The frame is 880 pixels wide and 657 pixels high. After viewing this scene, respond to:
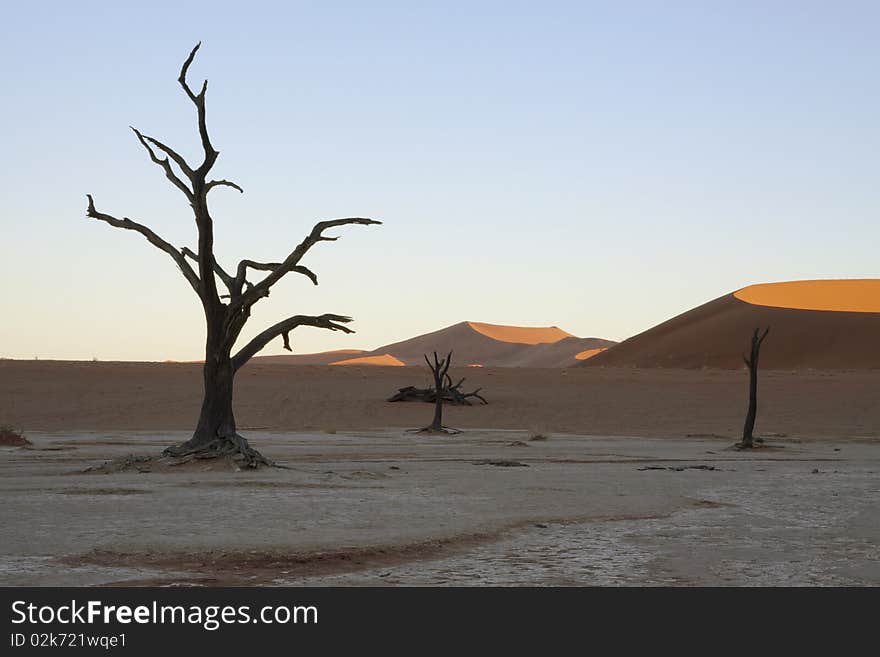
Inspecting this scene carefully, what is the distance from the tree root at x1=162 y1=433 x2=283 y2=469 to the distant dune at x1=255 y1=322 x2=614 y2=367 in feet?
365

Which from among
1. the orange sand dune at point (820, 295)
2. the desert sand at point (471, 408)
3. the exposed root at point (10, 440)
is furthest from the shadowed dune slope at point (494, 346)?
the exposed root at point (10, 440)

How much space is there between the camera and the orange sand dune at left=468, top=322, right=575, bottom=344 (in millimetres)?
164750

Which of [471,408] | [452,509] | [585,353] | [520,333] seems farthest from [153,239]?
[520,333]

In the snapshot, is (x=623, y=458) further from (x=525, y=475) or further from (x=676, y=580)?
(x=676, y=580)

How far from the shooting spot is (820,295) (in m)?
110

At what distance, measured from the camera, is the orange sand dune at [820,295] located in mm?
101562

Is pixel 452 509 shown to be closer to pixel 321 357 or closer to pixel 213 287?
pixel 213 287

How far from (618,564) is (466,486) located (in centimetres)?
758

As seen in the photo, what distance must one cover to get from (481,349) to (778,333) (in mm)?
69456

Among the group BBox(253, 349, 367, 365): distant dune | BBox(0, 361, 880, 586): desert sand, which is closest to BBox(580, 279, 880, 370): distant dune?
BBox(0, 361, 880, 586): desert sand

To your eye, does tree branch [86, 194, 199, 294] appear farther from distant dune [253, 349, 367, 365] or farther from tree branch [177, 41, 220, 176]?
distant dune [253, 349, 367, 365]

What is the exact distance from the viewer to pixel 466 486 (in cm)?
1698
